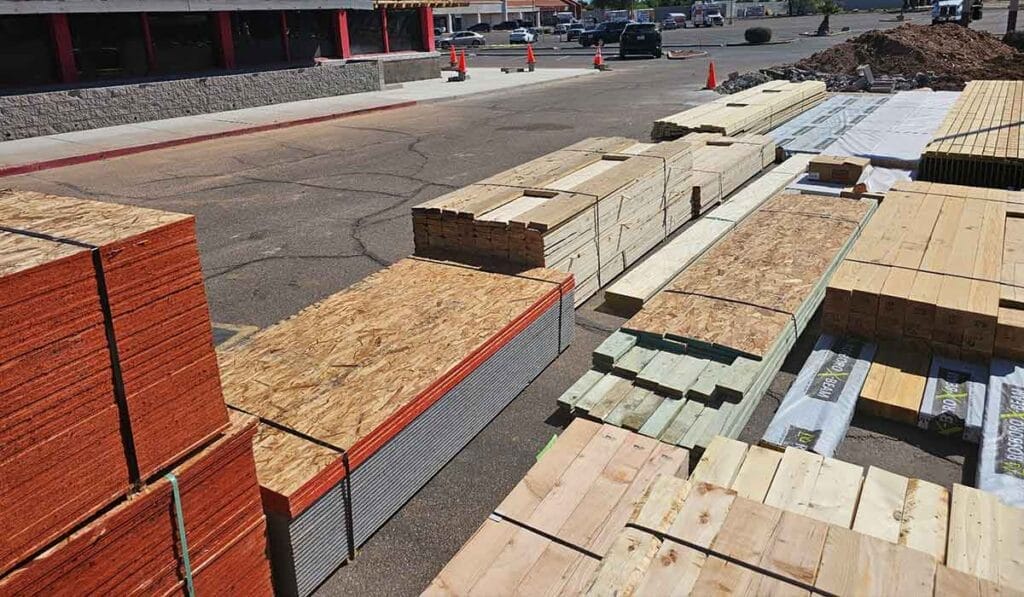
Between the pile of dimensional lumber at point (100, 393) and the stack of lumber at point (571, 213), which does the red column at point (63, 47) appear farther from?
the pile of dimensional lumber at point (100, 393)

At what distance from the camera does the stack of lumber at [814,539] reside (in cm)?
310

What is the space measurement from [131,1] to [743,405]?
20500 millimetres

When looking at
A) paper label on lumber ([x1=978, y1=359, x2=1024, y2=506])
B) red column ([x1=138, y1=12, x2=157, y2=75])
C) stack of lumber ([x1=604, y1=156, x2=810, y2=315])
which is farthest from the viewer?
red column ([x1=138, y1=12, x2=157, y2=75])

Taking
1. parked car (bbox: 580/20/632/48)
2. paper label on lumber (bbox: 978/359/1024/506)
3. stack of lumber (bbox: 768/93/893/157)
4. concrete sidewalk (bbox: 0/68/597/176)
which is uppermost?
parked car (bbox: 580/20/632/48)

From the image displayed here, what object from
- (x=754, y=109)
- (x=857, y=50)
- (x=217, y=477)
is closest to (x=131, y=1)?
(x=754, y=109)

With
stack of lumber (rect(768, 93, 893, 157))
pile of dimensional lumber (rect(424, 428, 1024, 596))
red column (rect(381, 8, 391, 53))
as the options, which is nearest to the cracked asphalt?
pile of dimensional lumber (rect(424, 428, 1024, 596))

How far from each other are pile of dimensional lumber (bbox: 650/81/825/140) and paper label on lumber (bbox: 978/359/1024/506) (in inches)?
362

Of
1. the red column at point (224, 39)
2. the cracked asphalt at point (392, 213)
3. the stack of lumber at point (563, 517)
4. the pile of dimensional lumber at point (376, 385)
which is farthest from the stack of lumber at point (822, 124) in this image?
the red column at point (224, 39)

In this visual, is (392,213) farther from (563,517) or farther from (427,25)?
(427,25)

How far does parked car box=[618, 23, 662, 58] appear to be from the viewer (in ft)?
136

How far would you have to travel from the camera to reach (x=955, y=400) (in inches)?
222

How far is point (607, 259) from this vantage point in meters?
8.51

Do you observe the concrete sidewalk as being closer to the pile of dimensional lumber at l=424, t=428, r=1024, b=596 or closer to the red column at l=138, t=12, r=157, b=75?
the red column at l=138, t=12, r=157, b=75

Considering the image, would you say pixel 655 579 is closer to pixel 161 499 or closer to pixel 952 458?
pixel 161 499
